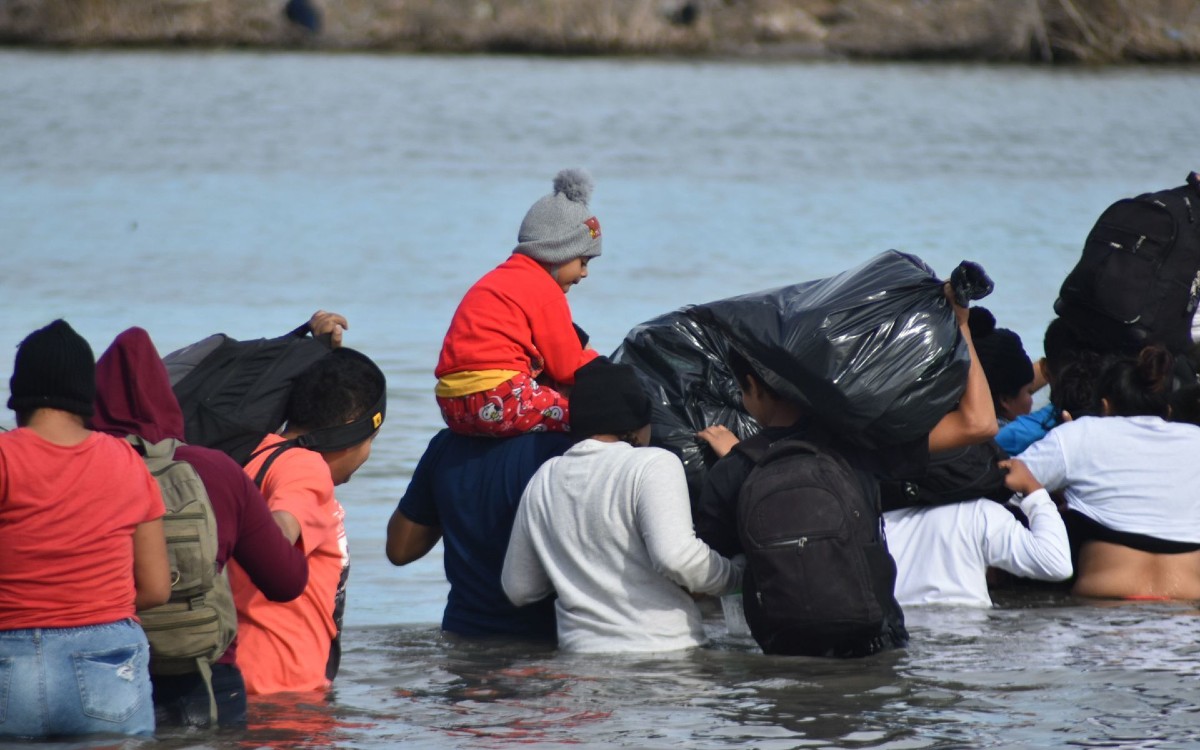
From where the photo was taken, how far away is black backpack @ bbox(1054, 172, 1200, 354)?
21.9 ft

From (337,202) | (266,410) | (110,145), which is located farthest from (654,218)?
(266,410)

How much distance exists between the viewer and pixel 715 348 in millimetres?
6066

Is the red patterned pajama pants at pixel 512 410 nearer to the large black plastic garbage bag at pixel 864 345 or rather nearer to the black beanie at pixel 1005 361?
the large black plastic garbage bag at pixel 864 345

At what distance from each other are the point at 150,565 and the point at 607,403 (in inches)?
62.1

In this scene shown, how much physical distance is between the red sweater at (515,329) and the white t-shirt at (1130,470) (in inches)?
75.5

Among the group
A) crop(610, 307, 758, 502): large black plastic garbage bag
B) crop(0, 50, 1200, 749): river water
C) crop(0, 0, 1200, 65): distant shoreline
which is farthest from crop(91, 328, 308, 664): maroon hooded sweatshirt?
crop(0, 0, 1200, 65): distant shoreline

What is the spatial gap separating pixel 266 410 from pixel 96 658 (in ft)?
3.70

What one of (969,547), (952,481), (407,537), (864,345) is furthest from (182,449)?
(969,547)

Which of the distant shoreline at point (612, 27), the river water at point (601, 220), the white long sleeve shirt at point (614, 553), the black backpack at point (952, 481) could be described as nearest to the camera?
the white long sleeve shirt at point (614, 553)

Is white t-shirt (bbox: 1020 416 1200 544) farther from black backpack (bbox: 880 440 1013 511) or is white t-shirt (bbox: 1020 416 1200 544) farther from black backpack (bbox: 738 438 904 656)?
black backpack (bbox: 738 438 904 656)

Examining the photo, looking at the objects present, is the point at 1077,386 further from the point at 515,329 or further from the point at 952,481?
the point at 515,329

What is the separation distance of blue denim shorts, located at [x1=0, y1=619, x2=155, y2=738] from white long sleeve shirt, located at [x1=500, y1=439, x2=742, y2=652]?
1.49 metres

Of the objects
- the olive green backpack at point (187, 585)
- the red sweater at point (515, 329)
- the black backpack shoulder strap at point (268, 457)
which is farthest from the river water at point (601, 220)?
the red sweater at point (515, 329)

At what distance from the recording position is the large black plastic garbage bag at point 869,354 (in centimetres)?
497
